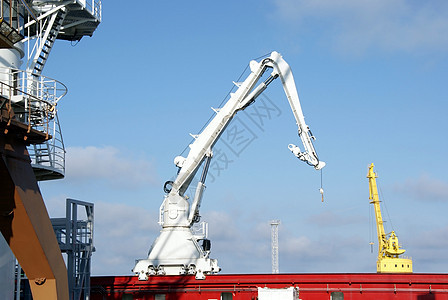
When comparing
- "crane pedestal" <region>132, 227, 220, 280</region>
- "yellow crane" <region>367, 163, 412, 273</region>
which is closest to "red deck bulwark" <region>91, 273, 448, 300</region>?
"crane pedestal" <region>132, 227, 220, 280</region>

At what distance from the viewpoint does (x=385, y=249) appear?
81625 mm

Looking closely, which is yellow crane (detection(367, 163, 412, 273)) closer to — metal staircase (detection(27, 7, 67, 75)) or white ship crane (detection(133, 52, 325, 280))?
white ship crane (detection(133, 52, 325, 280))

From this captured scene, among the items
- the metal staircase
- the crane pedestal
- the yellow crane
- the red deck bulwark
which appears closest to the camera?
the metal staircase

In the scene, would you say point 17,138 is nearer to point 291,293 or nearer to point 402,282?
point 291,293

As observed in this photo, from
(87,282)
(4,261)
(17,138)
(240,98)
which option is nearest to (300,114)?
(240,98)

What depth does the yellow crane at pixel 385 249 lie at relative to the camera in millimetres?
78312

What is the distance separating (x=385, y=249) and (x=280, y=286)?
5145 centimetres

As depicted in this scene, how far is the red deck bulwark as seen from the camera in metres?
32.6

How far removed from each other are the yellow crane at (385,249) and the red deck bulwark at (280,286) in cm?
4581

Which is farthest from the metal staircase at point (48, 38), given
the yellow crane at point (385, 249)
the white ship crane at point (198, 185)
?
the yellow crane at point (385, 249)

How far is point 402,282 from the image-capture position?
107 feet

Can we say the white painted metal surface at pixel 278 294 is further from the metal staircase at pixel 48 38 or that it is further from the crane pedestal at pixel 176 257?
the metal staircase at pixel 48 38

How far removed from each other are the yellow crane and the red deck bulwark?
45811mm

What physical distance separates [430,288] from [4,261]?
910 inches
